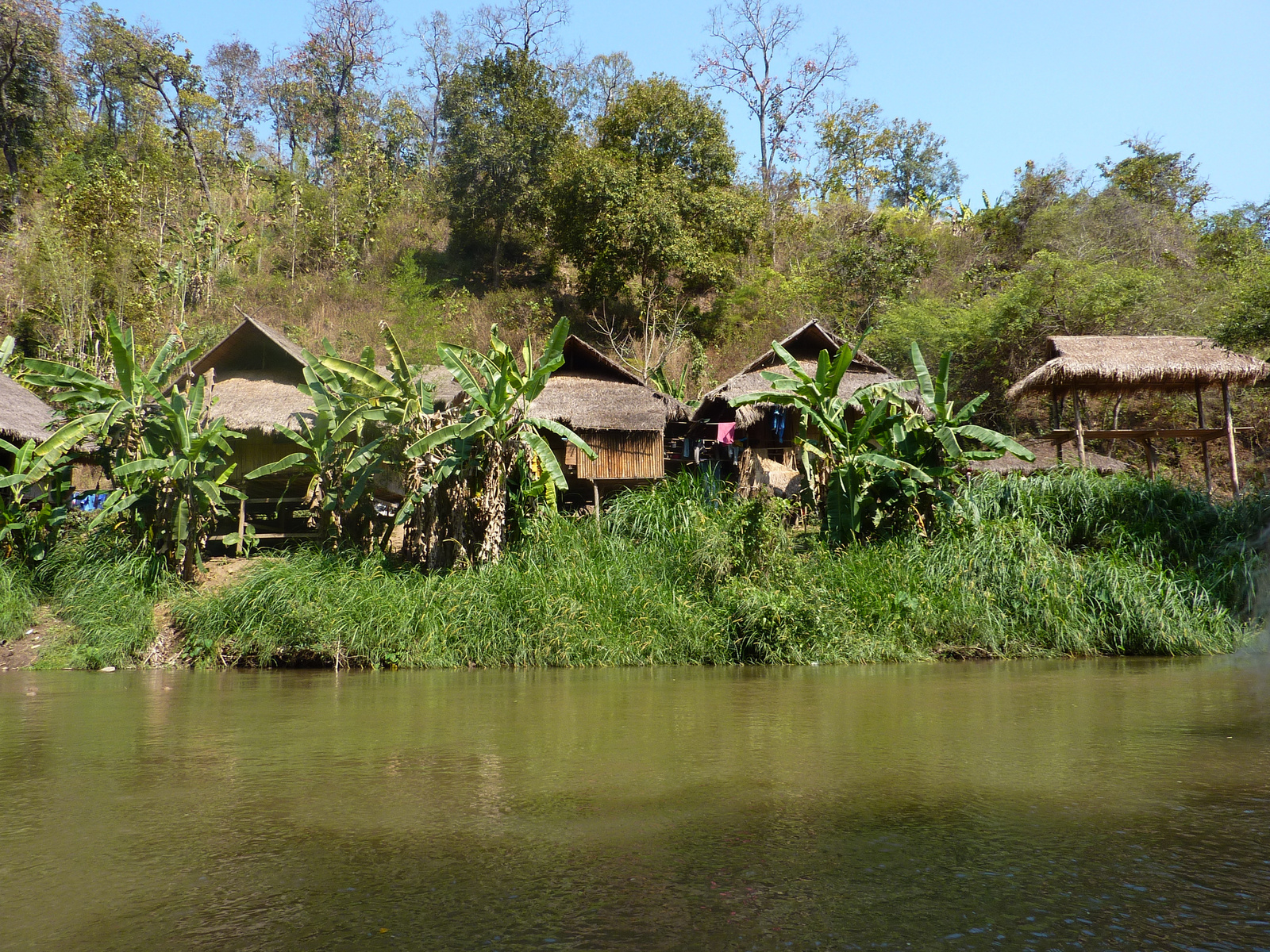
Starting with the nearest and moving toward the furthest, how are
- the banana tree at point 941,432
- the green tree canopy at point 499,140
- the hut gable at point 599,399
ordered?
the banana tree at point 941,432
the hut gable at point 599,399
the green tree canopy at point 499,140

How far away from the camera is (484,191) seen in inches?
1135

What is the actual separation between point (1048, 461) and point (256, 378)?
15.9m

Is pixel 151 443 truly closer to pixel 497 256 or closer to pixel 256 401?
pixel 256 401

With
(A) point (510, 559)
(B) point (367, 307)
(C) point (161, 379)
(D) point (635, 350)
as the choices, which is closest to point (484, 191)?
(B) point (367, 307)

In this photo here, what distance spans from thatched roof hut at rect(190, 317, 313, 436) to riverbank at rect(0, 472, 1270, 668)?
11.5ft

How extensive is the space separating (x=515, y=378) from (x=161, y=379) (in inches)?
193

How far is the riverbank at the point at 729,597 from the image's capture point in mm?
10555

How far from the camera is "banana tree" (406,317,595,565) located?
38.9 feet

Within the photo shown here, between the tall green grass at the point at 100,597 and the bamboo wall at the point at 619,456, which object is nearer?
the tall green grass at the point at 100,597

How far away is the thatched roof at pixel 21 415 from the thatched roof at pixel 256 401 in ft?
8.11

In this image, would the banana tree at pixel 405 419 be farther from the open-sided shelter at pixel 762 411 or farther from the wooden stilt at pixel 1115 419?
the wooden stilt at pixel 1115 419

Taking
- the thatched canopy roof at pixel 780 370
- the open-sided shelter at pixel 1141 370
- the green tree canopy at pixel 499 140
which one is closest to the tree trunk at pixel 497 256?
the green tree canopy at pixel 499 140

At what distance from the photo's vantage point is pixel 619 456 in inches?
640

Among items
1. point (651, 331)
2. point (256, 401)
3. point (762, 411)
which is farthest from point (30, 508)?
point (651, 331)
